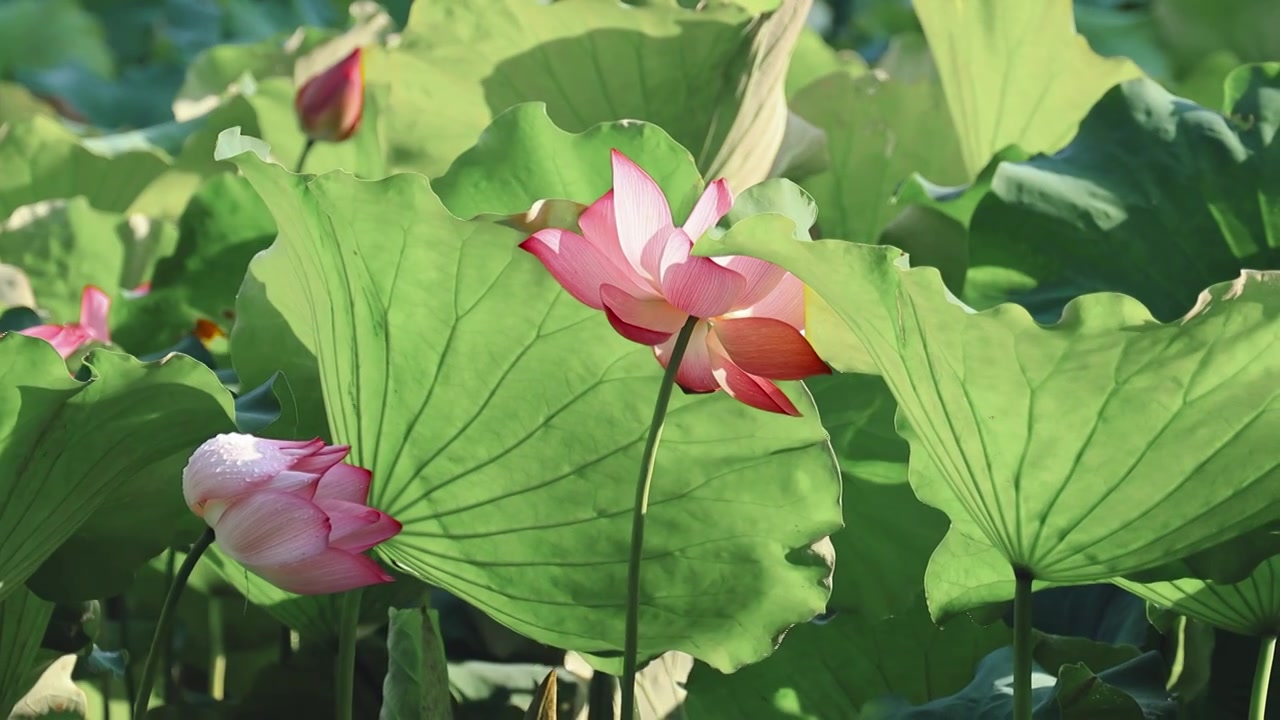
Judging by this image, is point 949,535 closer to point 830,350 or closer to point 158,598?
point 830,350

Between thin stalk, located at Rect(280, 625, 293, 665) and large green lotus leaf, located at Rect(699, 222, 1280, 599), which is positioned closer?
large green lotus leaf, located at Rect(699, 222, 1280, 599)

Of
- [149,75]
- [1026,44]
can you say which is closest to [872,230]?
[1026,44]

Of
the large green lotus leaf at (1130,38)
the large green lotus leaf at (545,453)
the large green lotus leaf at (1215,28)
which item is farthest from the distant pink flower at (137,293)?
the large green lotus leaf at (1130,38)

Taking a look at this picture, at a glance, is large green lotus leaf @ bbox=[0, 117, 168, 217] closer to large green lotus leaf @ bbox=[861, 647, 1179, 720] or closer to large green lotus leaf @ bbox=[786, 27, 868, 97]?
large green lotus leaf @ bbox=[786, 27, 868, 97]

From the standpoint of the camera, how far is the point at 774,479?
1.87 ft

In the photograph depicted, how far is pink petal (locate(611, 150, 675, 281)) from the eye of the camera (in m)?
0.49

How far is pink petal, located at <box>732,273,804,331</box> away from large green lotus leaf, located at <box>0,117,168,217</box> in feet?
2.53

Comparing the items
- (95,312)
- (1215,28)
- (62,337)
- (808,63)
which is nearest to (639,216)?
(62,337)

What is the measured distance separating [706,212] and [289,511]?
0.60ft

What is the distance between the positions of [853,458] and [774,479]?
130 mm

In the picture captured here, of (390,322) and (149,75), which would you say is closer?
(390,322)

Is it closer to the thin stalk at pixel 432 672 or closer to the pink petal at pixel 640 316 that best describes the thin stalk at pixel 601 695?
the thin stalk at pixel 432 672

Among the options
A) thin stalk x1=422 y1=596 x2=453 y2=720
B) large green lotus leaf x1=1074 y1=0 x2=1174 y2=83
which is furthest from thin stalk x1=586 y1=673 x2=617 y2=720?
large green lotus leaf x1=1074 y1=0 x2=1174 y2=83

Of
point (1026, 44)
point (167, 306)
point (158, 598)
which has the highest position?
point (1026, 44)
